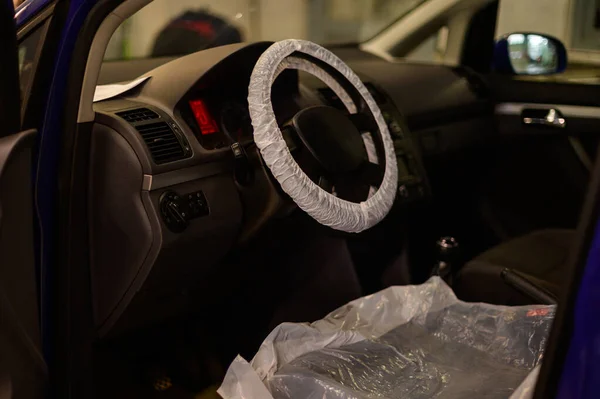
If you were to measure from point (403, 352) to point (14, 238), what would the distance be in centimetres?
81

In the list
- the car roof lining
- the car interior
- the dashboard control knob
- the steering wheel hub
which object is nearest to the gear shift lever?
the car interior

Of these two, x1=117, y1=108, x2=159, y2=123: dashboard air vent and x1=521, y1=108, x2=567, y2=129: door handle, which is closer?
x1=117, y1=108, x2=159, y2=123: dashboard air vent

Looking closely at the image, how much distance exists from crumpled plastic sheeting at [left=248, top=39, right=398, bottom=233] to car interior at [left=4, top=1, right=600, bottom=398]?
43 mm

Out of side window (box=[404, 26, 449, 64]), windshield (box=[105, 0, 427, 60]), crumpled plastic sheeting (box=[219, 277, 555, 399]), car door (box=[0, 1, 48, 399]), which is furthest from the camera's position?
side window (box=[404, 26, 449, 64])

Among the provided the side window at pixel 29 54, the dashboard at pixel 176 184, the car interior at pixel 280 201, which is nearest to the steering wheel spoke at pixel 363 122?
the car interior at pixel 280 201

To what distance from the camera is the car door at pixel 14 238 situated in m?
1.23

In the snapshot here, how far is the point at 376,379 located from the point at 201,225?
53cm

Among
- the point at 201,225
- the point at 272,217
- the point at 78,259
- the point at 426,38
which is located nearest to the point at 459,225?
the point at 426,38

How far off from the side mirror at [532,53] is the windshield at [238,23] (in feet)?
1.34

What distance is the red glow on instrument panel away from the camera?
68.6 inches

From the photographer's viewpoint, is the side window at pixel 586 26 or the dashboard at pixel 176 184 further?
the side window at pixel 586 26

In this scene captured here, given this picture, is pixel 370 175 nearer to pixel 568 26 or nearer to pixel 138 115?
pixel 138 115

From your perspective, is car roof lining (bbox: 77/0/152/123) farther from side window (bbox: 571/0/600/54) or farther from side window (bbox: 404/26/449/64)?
side window (bbox: 571/0/600/54)

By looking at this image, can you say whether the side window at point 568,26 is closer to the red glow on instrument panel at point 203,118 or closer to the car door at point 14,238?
the red glow on instrument panel at point 203,118
